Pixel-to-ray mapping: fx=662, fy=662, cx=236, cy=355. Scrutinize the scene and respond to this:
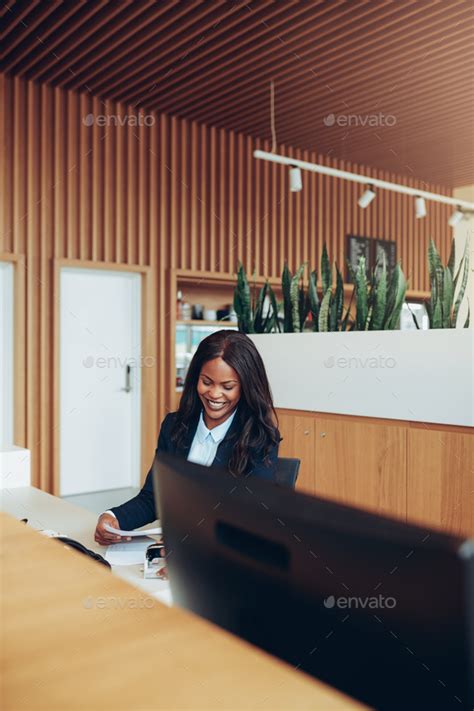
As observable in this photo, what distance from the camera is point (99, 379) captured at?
557cm

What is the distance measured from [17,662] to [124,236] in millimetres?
5388

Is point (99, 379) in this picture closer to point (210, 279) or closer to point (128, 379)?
point (128, 379)

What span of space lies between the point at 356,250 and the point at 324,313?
146 inches

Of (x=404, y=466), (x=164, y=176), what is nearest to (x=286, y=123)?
(x=164, y=176)

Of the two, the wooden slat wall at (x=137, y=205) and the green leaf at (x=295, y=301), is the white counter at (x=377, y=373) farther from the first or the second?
the wooden slat wall at (x=137, y=205)

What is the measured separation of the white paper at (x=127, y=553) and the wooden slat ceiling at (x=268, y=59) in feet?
11.0

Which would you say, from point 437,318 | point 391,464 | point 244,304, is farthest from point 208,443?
point 244,304

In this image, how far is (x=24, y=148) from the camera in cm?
504

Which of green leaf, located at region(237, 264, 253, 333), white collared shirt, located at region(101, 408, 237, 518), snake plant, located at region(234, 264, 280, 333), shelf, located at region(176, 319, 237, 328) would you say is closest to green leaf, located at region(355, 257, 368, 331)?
snake plant, located at region(234, 264, 280, 333)

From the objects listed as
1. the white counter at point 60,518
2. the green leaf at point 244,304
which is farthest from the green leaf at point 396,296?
the white counter at point 60,518

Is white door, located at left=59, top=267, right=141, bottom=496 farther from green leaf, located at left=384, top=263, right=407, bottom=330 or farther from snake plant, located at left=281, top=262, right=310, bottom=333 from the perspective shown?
green leaf, located at left=384, top=263, right=407, bottom=330

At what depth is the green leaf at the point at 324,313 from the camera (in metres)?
3.88

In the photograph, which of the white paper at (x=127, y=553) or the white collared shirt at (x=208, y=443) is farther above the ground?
the white collared shirt at (x=208, y=443)

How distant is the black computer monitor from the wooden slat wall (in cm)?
466
